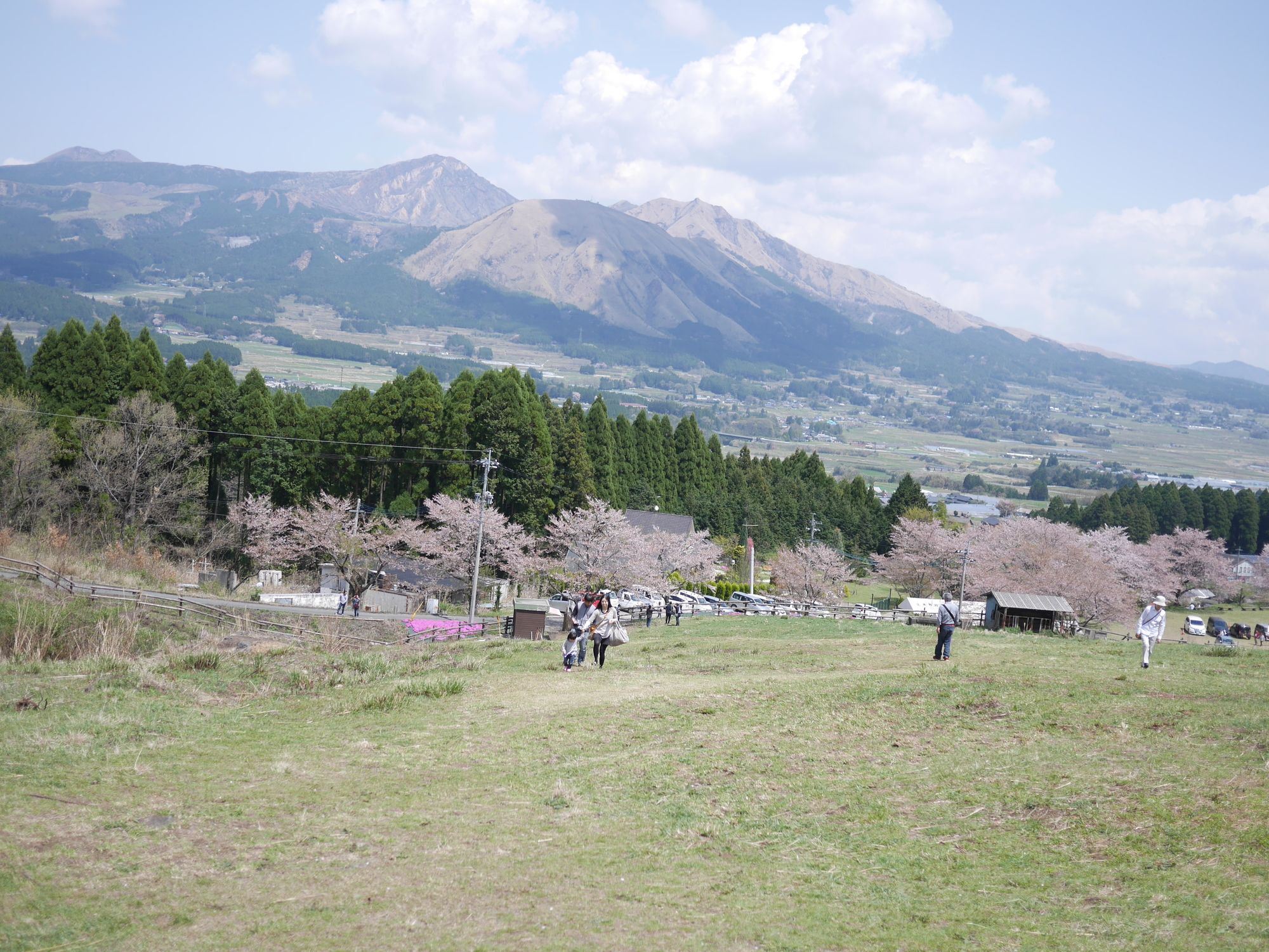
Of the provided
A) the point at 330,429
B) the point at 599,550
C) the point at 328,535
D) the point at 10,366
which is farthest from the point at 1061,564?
the point at 10,366

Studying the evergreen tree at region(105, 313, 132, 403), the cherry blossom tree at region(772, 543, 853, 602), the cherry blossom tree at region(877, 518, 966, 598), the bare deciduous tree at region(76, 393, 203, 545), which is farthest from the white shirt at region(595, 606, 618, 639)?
the cherry blossom tree at region(877, 518, 966, 598)

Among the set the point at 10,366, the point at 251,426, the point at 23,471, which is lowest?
the point at 23,471

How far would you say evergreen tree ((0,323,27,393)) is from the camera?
1826 inches

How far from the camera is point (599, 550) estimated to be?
47500 millimetres

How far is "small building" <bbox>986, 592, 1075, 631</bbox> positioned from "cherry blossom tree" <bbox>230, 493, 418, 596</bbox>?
96.6ft

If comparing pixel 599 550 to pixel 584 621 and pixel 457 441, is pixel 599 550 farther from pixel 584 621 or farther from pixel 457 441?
pixel 584 621

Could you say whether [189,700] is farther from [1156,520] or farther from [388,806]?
[1156,520]

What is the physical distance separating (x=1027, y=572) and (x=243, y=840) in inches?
2029

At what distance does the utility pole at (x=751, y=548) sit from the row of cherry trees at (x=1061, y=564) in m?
9.96

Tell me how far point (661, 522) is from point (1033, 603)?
113 ft

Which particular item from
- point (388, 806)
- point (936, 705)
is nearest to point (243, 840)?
Answer: point (388, 806)

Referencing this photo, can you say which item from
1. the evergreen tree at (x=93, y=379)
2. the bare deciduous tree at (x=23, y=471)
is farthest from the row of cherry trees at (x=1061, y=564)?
the evergreen tree at (x=93, y=379)

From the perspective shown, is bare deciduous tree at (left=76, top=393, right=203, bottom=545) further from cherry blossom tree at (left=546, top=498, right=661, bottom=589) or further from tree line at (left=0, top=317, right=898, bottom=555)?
cherry blossom tree at (left=546, top=498, right=661, bottom=589)

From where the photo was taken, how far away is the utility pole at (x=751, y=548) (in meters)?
62.5
